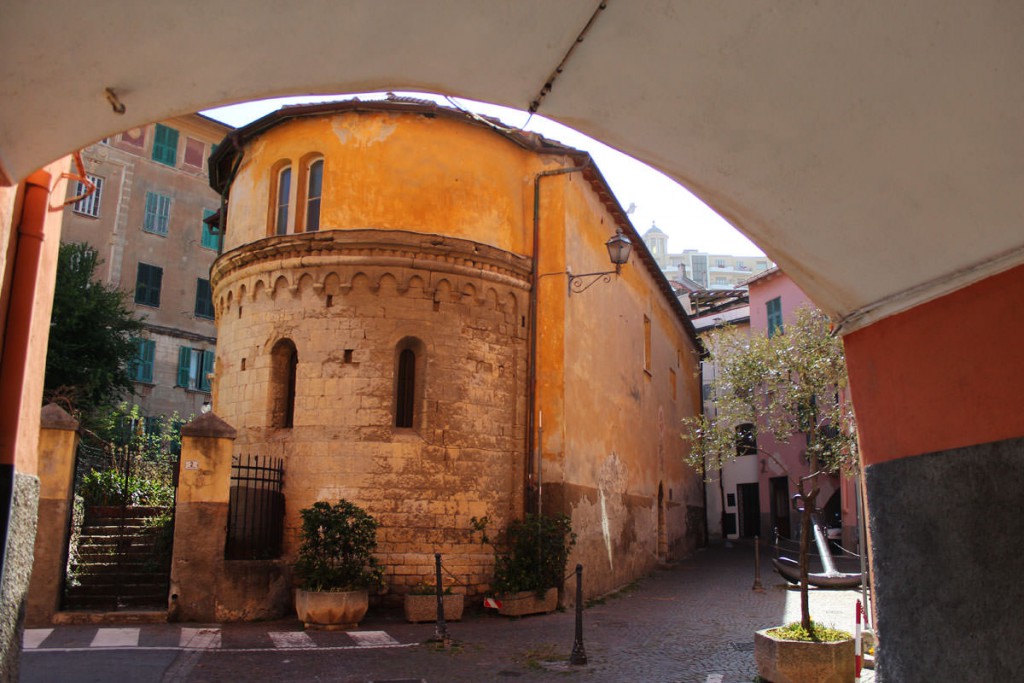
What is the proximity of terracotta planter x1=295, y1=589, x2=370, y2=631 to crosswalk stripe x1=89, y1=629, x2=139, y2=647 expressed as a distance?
213cm

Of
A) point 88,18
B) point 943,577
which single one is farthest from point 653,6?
point 943,577

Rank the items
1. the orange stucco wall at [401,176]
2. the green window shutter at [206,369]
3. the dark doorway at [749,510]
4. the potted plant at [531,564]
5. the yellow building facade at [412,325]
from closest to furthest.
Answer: the potted plant at [531,564], the yellow building facade at [412,325], the orange stucco wall at [401,176], the green window shutter at [206,369], the dark doorway at [749,510]

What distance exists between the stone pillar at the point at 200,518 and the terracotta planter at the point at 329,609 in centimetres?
125

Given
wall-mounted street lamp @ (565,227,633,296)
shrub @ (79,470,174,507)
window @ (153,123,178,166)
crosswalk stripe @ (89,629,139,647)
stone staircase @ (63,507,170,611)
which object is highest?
window @ (153,123,178,166)

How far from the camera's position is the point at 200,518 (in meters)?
11.8

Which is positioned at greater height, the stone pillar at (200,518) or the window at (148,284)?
the window at (148,284)

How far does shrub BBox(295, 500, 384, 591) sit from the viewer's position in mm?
11914

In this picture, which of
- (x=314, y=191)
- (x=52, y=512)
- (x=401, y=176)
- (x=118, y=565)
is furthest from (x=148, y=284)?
(x=52, y=512)

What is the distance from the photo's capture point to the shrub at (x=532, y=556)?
1319 centimetres

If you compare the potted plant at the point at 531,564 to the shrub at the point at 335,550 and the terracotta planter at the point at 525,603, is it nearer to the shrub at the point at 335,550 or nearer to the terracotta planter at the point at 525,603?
the terracotta planter at the point at 525,603

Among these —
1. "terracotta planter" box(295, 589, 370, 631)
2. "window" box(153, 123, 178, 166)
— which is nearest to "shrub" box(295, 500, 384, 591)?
"terracotta planter" box(295, 589, 370, 631)

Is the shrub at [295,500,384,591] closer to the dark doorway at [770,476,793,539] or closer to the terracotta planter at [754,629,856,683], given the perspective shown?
the terracotta planter at [754,629,856,683]

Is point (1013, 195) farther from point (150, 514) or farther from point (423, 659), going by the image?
point (150, 514)

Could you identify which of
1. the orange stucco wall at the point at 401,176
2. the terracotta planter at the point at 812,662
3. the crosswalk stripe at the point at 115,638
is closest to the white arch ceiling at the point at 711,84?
the terracotta planter at the point at 812,662
